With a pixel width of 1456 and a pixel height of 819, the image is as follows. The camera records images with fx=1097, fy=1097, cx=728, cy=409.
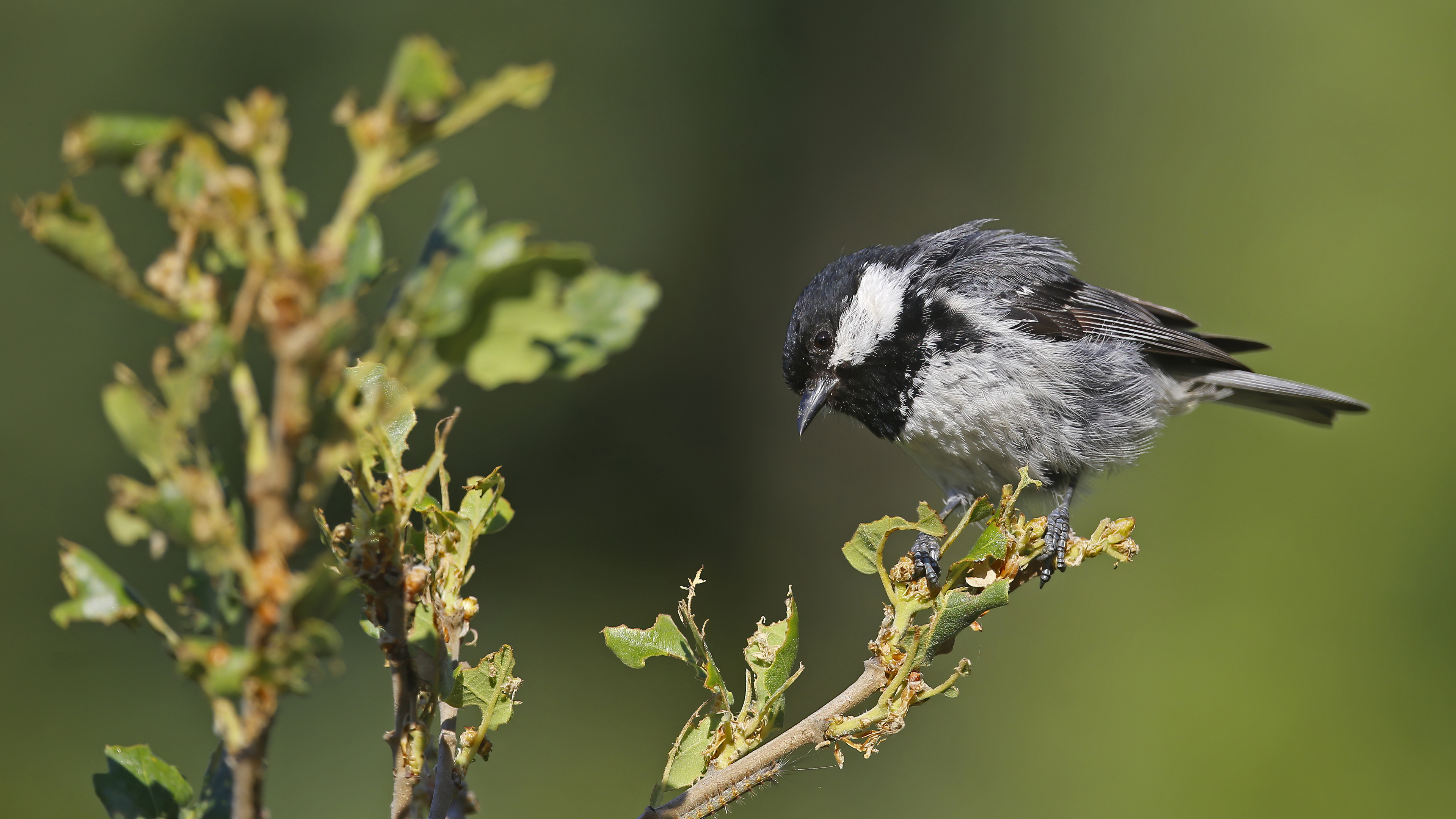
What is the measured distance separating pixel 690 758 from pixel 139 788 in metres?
0.48

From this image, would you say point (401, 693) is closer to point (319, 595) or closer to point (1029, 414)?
point (319, 595)

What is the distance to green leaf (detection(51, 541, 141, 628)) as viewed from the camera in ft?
2.00

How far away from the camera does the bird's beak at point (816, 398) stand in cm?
331

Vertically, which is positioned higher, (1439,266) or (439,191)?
(439,191)

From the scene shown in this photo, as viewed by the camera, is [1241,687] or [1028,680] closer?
[1241,687]

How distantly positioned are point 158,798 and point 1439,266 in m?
5.61

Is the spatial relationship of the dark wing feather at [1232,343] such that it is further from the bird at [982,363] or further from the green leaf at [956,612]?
the green leaf at [956,612]

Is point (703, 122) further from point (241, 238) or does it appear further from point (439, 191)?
point (241, 238)

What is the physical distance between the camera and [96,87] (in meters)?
6.77

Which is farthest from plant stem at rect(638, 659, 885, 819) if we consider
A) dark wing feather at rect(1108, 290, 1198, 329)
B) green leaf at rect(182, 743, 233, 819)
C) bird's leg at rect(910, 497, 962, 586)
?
dark wing feather at rect(1108, 290, 1198, 329)

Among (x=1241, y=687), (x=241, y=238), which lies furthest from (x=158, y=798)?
(x=1241, y=687)

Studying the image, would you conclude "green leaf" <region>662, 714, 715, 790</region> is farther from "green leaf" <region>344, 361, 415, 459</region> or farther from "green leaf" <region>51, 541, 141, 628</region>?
"green leaf" <region>51, 541, 141, 628</region>

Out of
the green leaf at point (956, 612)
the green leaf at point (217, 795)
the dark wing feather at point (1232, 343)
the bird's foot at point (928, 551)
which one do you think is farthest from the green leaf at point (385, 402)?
the dark wing feather at point (1232, 343)

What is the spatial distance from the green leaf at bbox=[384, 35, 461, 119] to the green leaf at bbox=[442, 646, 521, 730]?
0.52 m
